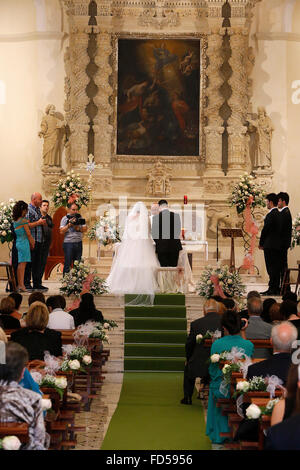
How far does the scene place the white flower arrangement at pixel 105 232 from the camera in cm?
1652

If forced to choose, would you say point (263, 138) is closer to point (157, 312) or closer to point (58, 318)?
point (157, 312)

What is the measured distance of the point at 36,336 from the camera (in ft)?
23.6

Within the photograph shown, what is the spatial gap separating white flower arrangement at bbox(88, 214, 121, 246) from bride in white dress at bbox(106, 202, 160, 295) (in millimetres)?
2859

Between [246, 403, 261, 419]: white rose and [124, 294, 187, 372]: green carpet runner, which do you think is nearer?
[246, 403, 261, 419]: white rose

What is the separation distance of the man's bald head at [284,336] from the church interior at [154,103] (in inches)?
503

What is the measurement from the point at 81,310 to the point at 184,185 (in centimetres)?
976

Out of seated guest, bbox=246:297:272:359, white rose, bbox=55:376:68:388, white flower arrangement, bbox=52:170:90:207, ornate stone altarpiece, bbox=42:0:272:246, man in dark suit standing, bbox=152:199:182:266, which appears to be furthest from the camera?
ornate stone altarpiece, bbox=42:0:272:246

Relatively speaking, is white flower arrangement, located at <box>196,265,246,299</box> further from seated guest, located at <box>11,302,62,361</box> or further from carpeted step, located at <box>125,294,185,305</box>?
seated guest, located at <box>11,302,62,361</box>

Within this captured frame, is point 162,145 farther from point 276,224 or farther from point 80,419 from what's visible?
point 80,419

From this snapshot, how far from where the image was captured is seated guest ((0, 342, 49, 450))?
4.52m

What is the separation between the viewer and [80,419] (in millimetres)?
8219

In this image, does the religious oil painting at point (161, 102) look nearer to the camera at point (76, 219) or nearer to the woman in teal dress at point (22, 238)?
the camera at point (76, 219)

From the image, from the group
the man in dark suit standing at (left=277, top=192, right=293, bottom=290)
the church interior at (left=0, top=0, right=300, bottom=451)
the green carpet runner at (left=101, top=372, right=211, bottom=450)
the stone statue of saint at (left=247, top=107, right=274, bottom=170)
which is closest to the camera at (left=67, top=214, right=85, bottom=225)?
the man in dark suit standing at (left=277, top=192, right=293, bottom=290)

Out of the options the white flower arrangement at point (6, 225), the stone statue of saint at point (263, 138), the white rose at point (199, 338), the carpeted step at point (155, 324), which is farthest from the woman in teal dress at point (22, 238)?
the stone statue of saint at point (263, 138)
